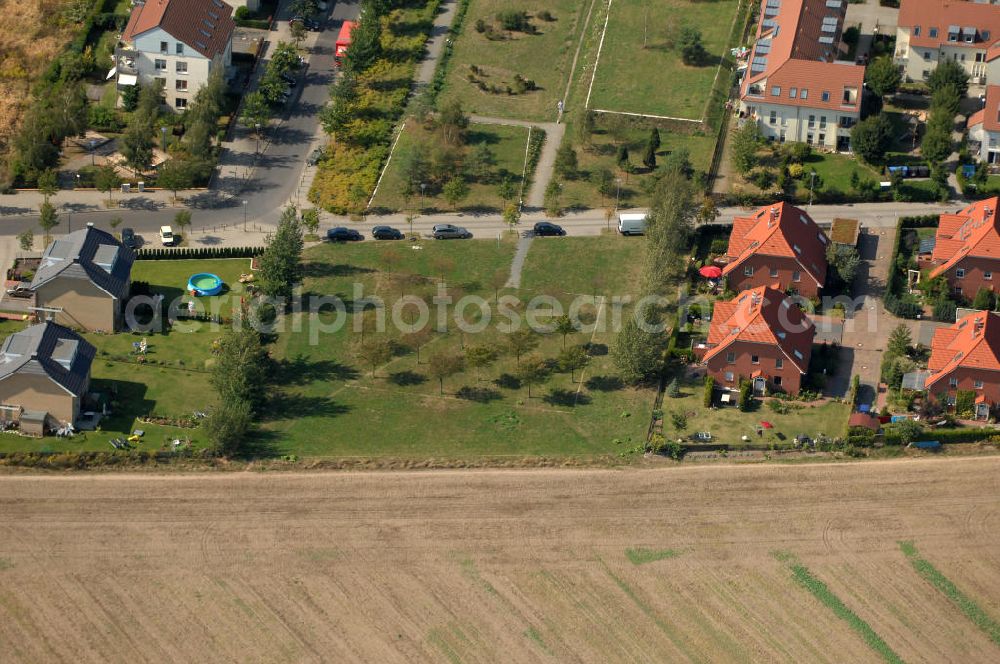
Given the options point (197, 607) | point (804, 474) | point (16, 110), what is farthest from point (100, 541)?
point (16, 110)

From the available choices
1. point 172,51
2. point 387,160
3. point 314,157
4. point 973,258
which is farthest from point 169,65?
point 973,258

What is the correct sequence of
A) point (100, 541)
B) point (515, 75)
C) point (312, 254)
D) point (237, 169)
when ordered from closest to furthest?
1. point (100, 541)
2. point (312, 254)
3. point (237, 169)
4. point (515, 75)

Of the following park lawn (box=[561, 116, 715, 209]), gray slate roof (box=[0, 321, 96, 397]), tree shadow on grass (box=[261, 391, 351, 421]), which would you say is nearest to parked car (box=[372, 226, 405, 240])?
park lawn (box=[561, 116, 715, 209])

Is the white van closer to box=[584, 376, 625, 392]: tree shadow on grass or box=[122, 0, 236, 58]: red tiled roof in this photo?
box=[584, 376, 625, 392]: tree shadow on grass

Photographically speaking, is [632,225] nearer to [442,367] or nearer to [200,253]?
[442,367]

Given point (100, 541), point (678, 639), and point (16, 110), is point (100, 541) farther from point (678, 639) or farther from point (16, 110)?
point (16, 110)
